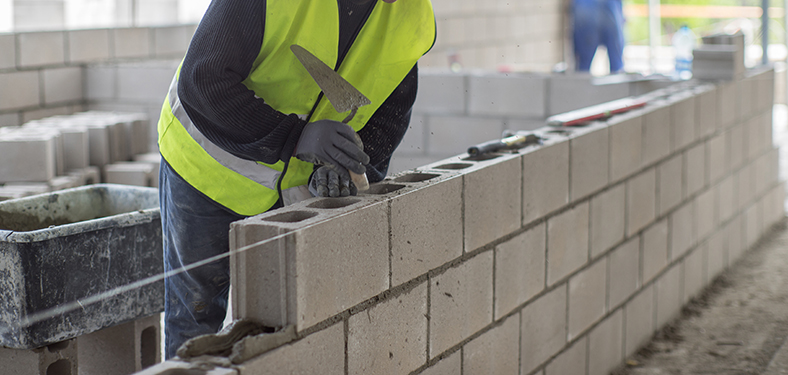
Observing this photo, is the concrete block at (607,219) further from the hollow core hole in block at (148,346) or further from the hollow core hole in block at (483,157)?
the hollow core hole in block at (148,346)

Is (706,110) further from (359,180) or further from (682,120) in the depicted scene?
(359,180)

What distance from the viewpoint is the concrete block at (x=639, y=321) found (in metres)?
3.62

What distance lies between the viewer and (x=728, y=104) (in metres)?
4.79

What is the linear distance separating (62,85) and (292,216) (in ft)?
16.6

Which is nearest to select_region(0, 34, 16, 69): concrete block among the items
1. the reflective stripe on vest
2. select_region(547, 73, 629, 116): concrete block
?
select_region(547, 73, 629, 116): concrete block

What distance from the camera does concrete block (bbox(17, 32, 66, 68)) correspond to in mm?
5832

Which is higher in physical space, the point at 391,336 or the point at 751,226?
the point at 391,336

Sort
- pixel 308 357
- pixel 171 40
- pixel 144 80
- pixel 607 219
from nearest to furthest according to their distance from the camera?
1. pixel 308 357
2. pixel 607 219
3. pixel 144 80
4. pixel 171 40

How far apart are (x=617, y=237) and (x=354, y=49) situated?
1.76 meters

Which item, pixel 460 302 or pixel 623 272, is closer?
pixel 460 302

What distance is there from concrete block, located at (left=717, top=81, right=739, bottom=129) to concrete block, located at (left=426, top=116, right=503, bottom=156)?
1.40 meters

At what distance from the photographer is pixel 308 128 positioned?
1959 millimetres

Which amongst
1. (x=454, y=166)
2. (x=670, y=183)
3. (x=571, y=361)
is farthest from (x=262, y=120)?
(x=670, y=183)

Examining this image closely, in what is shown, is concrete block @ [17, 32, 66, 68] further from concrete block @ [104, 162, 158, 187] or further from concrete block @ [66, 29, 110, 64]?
concrete block @ [104, 162, 158, 187]
